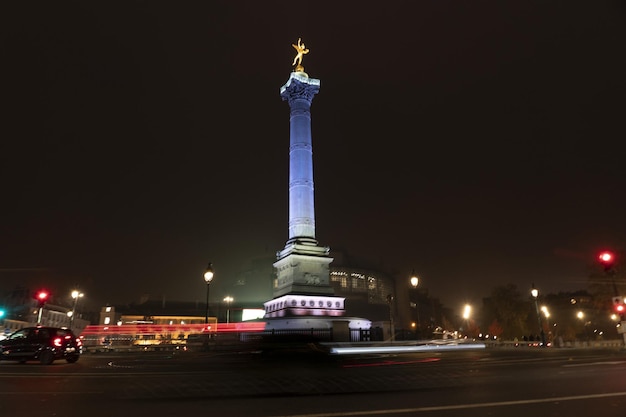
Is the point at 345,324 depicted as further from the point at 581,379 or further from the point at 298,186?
the point at 581,379

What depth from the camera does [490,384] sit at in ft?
30.0

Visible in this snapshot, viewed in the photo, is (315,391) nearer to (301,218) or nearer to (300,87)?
(301,218)

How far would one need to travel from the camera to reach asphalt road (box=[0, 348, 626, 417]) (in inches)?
256

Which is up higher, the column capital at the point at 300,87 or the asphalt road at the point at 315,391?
the column capital at the point at 300,87

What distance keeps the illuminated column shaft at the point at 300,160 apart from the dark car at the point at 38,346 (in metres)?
22.8

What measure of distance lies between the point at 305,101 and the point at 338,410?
40657 millimetres

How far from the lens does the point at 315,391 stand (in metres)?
8.33

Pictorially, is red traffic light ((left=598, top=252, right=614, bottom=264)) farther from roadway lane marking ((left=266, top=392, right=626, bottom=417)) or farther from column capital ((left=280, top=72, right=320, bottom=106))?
column capital ((left=280, top=72, right=320, bottom=106))

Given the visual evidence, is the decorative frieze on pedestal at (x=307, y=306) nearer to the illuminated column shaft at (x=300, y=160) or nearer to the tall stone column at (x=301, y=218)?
the tall stone column at (x=301, y=218)

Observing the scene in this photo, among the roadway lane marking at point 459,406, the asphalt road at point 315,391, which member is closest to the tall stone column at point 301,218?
the asphalt road at point 315,391

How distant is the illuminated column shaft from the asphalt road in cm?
2746

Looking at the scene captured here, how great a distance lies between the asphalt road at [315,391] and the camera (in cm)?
650

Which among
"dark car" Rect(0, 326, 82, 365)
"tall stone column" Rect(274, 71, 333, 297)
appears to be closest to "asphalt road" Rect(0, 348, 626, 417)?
"dark car" Rect(0, 326, 82, 365)

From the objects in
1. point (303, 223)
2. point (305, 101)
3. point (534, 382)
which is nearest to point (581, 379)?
point (534, 382)
